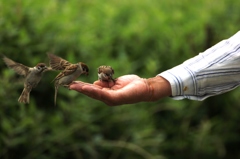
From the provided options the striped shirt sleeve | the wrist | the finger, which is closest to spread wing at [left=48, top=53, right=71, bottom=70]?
the finger

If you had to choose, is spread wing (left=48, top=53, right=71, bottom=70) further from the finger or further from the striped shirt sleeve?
the striped shirt sleeve

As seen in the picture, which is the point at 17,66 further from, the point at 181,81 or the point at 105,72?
the point at 181,81

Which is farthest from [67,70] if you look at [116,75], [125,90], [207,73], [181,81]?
[116,75]

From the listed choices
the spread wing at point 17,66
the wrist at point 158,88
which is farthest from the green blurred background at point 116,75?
the wrist at point 158,88

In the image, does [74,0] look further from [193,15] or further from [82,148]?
[82,148]

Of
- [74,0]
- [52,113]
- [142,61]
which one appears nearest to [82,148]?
[52,113]

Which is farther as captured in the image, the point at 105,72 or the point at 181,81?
the point at 181,81
